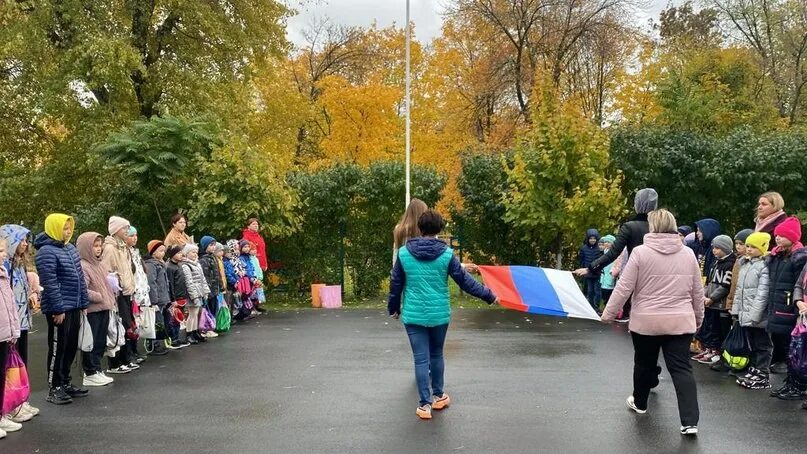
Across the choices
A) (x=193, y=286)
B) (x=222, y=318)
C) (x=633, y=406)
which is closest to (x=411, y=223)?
(x=633, y=406)

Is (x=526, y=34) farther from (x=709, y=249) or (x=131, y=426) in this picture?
(x=131, y=426)

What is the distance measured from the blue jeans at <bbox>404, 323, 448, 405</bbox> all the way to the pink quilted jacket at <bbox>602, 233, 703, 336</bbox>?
1.62m

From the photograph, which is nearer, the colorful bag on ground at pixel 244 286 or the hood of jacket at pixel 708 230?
the hood of jacket at pixel 708 230

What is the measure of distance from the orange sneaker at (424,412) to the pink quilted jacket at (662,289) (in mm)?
1894

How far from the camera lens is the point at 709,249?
967 cm

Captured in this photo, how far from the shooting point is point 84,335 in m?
7.73

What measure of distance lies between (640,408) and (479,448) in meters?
1.90

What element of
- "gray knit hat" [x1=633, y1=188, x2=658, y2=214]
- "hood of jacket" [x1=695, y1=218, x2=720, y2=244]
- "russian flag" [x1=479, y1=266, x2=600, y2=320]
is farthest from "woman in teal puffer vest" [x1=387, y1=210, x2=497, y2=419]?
"hood of jacket" [x1=695, y1=218, x2=720, y2=244]

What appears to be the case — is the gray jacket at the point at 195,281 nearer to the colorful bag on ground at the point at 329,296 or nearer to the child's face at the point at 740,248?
the colorful bag on ground at the point at 329,296

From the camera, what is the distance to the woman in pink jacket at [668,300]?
239 inches

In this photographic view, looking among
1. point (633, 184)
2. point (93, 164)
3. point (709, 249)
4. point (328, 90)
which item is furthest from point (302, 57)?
point (709, 249)

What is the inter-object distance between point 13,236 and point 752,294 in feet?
24.8

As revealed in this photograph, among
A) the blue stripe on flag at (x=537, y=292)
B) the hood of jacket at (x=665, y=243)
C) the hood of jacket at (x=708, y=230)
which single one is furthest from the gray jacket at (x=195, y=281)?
the hood of jacket at (x=708, y=230)

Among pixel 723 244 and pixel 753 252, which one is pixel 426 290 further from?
pixel 723 244
